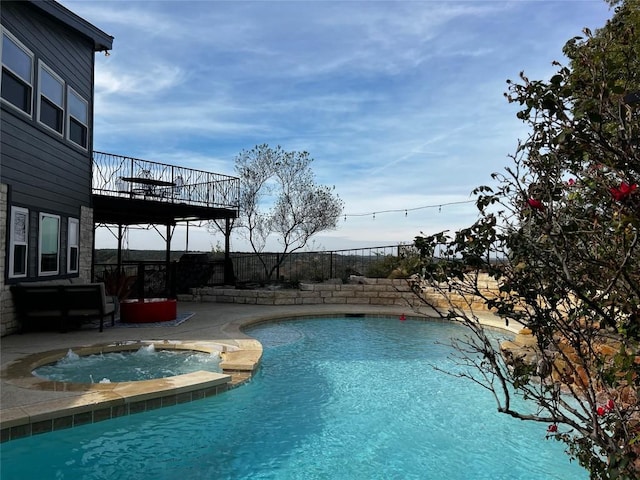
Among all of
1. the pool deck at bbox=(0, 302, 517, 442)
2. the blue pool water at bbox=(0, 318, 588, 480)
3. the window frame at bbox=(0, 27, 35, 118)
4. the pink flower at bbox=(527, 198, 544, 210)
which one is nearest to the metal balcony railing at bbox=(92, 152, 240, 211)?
the window frame at bbox=(0, 27, 35, 118)

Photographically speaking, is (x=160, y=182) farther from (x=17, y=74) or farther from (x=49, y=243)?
(x=17, y=74)

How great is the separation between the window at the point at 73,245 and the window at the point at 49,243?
453mm

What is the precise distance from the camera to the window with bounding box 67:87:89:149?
31.0 ft

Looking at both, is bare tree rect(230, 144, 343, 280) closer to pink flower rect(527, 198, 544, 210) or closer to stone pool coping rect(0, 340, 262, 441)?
stone pool coping rect(0, 340, 262, 441)

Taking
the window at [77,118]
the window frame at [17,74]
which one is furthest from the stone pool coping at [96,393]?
the window at [77,118]

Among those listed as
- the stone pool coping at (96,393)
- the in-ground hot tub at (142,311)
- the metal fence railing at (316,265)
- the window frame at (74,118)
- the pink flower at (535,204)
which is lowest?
the stone pool coping at (96,393)

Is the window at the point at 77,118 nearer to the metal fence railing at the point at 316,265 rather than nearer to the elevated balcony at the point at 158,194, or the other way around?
the elevated balcony at the point at 158,194

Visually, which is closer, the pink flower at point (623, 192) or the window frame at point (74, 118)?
the pink flower at point (623, 192)

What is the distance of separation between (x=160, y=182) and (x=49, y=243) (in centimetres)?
465

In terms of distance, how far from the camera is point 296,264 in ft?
54.5

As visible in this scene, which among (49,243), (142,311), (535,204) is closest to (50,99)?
(49,243)

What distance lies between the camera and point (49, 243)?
344 inches

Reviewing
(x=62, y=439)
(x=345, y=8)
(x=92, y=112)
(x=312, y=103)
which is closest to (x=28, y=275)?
(x=92, y=112)

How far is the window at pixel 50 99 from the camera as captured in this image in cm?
828
